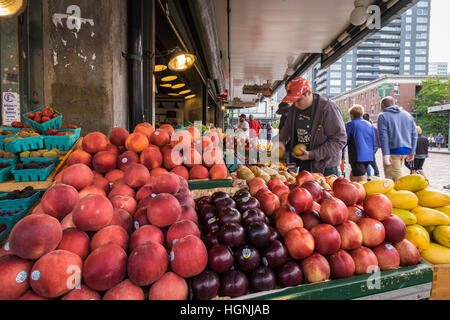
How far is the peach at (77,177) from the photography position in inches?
66.9

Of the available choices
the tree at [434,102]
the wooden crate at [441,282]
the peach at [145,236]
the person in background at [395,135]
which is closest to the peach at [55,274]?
the peach at [145,236]

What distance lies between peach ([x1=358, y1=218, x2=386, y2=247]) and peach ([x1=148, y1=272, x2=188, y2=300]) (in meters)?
1.07

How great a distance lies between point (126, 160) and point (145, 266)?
1.26 m

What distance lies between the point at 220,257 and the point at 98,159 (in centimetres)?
144


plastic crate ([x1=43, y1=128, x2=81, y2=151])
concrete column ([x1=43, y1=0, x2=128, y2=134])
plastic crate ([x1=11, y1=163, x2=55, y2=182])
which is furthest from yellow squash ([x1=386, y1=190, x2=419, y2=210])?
concrete column ([x1=43, y1=0, x2=128, y2=134])

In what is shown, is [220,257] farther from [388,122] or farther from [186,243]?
[388,122]

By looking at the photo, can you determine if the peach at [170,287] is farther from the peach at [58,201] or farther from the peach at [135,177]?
the peach at [135,177]

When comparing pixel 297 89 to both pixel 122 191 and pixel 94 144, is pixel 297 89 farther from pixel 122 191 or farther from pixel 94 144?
pixel 122 191

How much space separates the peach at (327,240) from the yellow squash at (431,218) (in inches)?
33.1

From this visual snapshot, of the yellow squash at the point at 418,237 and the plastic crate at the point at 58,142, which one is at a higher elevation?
the plastic crate at the point at 58,142

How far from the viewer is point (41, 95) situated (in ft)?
13.3

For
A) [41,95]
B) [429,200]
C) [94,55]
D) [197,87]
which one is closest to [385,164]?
[429,200]

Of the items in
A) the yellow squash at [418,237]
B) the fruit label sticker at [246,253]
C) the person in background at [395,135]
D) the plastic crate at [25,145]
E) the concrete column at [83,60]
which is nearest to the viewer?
the fruit label sticker at [246,253]

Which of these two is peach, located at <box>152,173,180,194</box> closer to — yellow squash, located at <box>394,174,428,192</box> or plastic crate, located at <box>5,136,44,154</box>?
yellow squash, located at <box>394,174,428,192</box>
